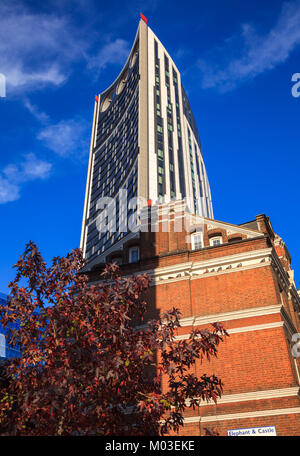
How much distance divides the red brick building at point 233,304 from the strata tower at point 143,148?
5297 centimetres

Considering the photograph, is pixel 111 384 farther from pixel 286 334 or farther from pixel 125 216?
pixel 125 216

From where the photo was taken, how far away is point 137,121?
91062 mm

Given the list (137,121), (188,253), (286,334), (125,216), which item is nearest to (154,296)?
(188,253)

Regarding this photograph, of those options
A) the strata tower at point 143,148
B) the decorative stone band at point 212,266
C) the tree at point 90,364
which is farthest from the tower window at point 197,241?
the strata tower at point 143,148

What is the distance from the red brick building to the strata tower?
2086 inches

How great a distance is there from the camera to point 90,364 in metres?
10.8

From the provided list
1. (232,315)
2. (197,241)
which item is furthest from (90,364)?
(197,241)

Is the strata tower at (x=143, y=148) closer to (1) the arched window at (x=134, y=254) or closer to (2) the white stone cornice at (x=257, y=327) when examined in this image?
(1) the arched window at (x=134, y=254)

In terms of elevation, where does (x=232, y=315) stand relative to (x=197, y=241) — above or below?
below

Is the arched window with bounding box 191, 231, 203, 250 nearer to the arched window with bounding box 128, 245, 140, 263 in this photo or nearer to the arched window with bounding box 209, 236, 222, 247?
the arched window with bounding box 209, 236, 222, 247

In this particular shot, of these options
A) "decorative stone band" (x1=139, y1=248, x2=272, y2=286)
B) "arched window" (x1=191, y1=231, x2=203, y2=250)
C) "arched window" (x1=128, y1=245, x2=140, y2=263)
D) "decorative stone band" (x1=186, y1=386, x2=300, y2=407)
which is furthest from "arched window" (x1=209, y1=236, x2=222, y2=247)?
"decorative stone band" (x1=186, y1=386, x2=300, y2=407)

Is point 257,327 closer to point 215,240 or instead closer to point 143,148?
point 215,240

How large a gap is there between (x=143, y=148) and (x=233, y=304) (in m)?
69.1

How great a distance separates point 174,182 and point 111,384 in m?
78.7
